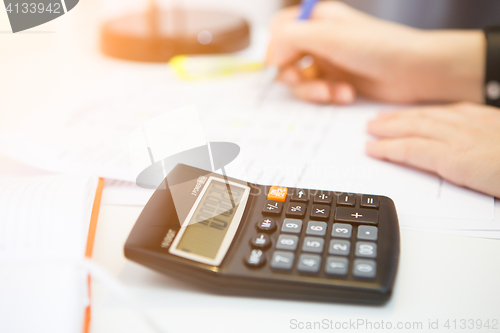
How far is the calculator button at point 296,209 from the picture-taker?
0.97ft

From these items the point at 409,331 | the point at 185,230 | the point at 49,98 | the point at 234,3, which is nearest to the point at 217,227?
the point at 185,230

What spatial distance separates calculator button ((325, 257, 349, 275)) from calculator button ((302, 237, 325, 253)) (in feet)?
0.04

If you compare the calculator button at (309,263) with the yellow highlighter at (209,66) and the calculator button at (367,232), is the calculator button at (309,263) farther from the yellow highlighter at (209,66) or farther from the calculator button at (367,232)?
the yellow highlighter at (209,66)

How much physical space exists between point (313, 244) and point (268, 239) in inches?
1.2

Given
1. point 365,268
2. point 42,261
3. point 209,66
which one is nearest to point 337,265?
point 365,268

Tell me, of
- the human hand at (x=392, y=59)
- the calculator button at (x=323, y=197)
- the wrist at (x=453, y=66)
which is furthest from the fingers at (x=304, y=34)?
the calculator button at (x=323, y=197)

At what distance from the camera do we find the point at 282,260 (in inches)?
10.1

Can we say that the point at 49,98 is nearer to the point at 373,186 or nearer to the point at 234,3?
the point at 373,186

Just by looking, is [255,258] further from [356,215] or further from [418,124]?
[418,124]

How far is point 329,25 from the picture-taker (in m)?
0.56

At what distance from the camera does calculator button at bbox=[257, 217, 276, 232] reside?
28cm

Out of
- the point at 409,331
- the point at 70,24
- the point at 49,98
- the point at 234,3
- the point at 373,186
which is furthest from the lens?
the point at 234,3

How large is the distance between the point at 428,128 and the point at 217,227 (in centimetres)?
25

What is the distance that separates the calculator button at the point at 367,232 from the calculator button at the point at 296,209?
0.14 ft
